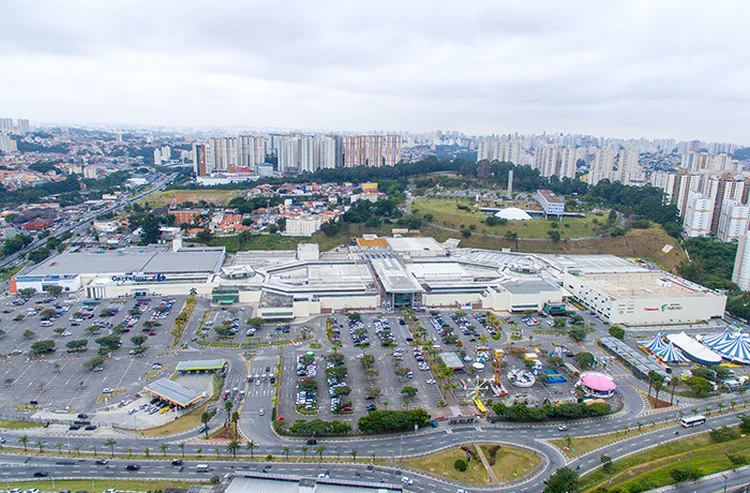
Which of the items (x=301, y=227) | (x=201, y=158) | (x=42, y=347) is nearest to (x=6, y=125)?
(x=201, y=158)

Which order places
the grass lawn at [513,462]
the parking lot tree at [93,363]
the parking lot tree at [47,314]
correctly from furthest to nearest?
1. the parking lot tree at [47,314]
2. the parking lot tree at [93,363]
3. the grass lawn at [513,462]

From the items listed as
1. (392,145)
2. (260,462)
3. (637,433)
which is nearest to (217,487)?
(260,462)

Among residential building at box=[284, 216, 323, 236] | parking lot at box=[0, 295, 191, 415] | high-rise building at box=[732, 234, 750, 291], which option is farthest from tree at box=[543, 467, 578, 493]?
residential building at box=[284, 216, 323, 236]

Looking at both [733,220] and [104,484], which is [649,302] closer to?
[733,220]

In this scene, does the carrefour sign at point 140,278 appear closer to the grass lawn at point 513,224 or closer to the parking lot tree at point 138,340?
the parking lot tree at point 138,340

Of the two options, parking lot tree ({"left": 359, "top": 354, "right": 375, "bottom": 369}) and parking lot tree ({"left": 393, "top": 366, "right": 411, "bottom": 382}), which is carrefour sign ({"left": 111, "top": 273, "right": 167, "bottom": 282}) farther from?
parking lot tree ({"left": 393, "top": 366, "right": 411, "bottom": 382})

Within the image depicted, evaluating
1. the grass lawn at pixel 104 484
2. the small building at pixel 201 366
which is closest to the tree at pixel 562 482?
the grass lawn at pixel 104 484
